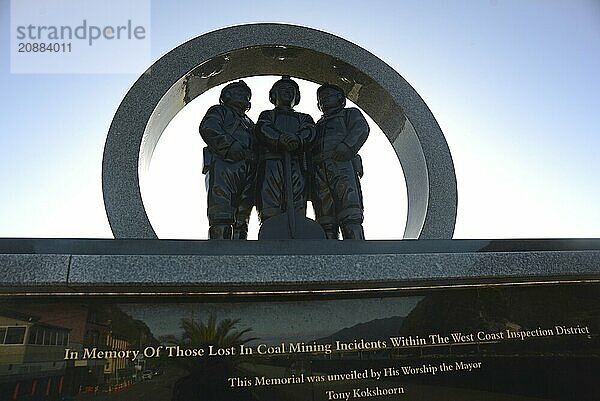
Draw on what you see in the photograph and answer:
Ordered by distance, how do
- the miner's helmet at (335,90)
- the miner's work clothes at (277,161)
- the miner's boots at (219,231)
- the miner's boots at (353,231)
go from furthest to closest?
the miner's helmet at (335,90) < the miner's work clothes at (277,161) < the miner's boots at (353,231) < the miner's boots at (219,231)

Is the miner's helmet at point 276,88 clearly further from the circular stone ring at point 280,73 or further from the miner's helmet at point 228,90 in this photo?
the circular stone ring at point 280,73

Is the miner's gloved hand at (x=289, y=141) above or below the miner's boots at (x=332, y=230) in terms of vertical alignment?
above

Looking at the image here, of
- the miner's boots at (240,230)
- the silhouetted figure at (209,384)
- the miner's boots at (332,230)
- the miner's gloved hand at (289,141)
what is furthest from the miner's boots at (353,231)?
the silhouetted figure at (209,384)

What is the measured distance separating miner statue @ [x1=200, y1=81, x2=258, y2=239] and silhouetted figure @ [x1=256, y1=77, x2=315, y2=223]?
0.42ft

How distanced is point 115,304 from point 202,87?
3049 mm

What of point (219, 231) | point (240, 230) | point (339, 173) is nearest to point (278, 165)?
point (339, 173)

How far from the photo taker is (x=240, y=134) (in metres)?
4.10

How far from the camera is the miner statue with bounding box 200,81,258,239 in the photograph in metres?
3.95

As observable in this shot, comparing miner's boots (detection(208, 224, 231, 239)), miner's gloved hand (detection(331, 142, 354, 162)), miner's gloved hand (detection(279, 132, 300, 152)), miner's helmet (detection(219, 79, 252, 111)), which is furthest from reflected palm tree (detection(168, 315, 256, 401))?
miner's helmet (detection(219, 79, 252, 111))

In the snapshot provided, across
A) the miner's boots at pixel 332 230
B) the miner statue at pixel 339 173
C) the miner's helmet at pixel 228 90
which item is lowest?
the miner's boots at pixel 332 230

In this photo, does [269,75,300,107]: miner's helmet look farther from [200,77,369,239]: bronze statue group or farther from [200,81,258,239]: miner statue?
[200,81,258,239]: miner statue

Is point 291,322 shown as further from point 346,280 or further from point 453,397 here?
point 453,397

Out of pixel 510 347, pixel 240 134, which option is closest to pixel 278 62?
pixel 240 134

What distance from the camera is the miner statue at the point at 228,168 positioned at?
13.0ft
